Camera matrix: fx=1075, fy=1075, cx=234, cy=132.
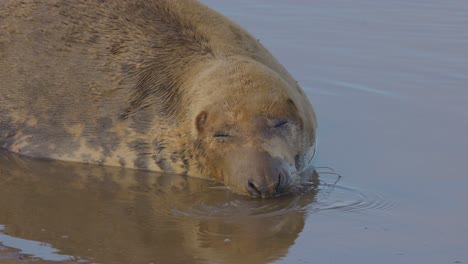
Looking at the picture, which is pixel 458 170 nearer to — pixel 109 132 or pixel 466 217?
pixel 466 217

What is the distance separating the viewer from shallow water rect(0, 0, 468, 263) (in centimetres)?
551

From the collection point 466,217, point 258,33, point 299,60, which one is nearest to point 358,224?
point 466,217

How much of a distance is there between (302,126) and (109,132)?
1.31m

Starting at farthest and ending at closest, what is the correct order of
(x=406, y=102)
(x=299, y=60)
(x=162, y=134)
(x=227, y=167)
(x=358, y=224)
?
(x=299, y=60) → (x=406, y=102) → (x=162, y=134) → (x=227, y=167) → (x=358, y=224)

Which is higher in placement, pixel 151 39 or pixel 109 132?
pixel 151 39

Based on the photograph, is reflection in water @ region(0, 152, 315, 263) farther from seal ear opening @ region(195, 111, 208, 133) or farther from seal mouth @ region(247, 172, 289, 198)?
seal ear opening @ region(195, 111, 208, 133)

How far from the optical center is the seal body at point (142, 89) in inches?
268

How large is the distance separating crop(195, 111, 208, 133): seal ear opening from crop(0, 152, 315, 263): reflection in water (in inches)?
13.4

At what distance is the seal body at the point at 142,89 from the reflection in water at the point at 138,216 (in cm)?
17

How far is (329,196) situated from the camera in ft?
21.0

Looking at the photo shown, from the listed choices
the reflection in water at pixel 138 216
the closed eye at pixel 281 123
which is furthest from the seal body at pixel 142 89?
the reflection in water at pixel 138 216

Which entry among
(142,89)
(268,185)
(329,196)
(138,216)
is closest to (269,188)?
(268,185)

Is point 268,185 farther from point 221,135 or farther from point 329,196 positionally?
point 221,135

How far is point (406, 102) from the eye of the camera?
26.3ft
